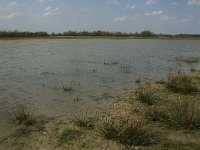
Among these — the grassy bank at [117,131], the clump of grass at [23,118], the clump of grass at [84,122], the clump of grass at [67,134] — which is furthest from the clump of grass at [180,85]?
the clump of grass at [23,118]

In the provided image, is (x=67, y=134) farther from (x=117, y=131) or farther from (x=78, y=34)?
(x=78, y=34)

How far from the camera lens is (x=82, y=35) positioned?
67.8 metres

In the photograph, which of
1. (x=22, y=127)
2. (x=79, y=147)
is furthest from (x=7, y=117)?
(x=79, y=147)

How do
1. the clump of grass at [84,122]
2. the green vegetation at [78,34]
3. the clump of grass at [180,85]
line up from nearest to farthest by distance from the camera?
the clump of grass at [84,122]
the clump of grass at [180,85]
the green vegetation at [78,34]

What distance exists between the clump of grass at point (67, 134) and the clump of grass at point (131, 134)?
0.59 meters

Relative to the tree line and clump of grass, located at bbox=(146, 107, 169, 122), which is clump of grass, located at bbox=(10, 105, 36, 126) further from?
the tree line

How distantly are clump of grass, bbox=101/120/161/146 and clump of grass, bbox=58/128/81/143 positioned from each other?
0.59 meters

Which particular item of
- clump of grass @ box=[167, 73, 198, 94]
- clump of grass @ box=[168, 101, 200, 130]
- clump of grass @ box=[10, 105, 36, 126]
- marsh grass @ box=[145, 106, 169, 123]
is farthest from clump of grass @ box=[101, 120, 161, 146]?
clump of grass @ box=[167, 73, 198, 94]

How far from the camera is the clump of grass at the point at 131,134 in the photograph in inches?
253

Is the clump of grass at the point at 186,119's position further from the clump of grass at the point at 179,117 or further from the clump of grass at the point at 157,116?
the clump of grass at the point at 157,116

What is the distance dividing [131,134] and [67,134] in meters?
1.38

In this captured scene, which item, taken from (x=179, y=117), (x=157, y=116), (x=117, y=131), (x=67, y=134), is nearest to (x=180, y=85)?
(x=157, y=116)

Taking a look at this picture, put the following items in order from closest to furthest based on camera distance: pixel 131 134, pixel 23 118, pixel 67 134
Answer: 1. pixel 131 134
2. pixel 67 134
3. pixel 23 118

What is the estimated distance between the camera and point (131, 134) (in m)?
6.52
